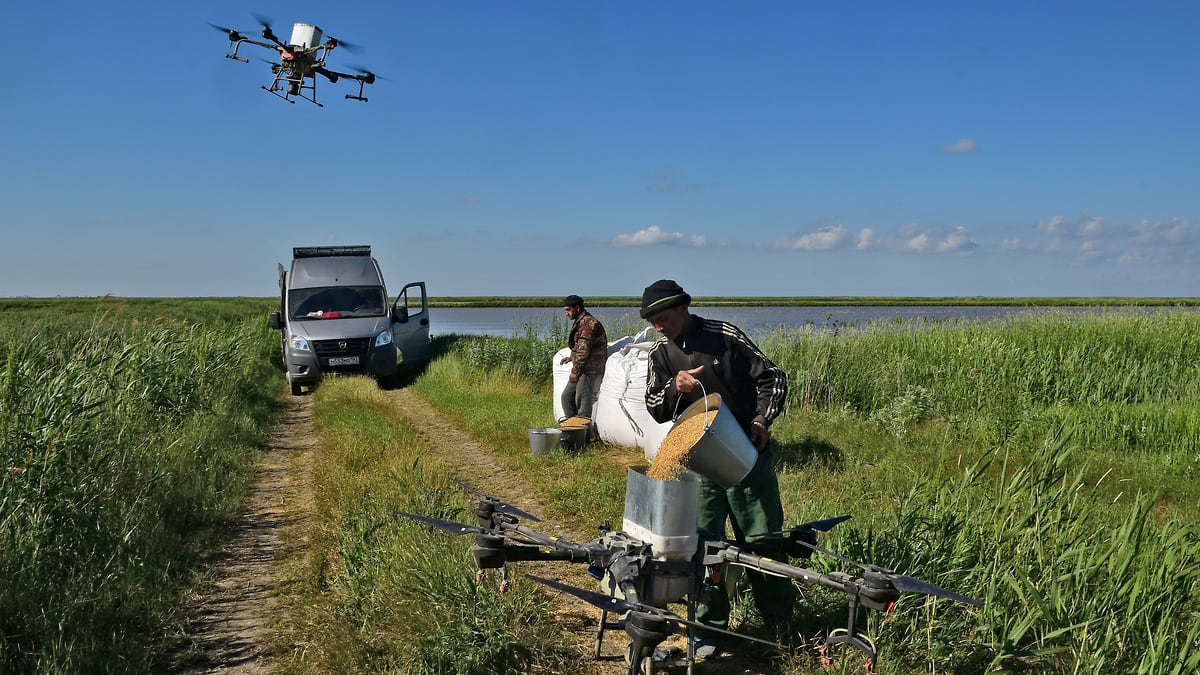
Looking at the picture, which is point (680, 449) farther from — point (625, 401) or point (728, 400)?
point (625, 401)

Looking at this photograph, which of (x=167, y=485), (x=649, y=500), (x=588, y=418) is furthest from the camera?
(x=588, y=418)

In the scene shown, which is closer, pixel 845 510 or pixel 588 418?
pixel 845 510

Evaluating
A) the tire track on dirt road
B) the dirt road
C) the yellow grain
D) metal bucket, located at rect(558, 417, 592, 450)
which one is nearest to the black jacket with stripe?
the yellow grain

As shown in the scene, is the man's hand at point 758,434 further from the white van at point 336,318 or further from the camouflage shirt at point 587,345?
the white van at point 336,318

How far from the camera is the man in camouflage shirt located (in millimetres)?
9711

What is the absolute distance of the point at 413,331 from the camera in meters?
18.6

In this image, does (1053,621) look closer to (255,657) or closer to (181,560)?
(255,657)

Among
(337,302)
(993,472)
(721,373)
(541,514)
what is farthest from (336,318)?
(721,373)

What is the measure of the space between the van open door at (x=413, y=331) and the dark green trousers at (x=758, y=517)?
551 inches

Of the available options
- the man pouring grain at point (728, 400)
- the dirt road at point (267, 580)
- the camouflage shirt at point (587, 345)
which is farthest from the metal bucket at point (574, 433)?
the man pouring grain at point (728, 400)

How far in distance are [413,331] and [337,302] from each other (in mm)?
2502

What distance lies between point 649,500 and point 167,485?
505 cm

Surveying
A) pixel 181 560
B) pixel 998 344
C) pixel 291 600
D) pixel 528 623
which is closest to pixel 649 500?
pixel 528 623

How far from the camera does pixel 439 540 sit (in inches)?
191
